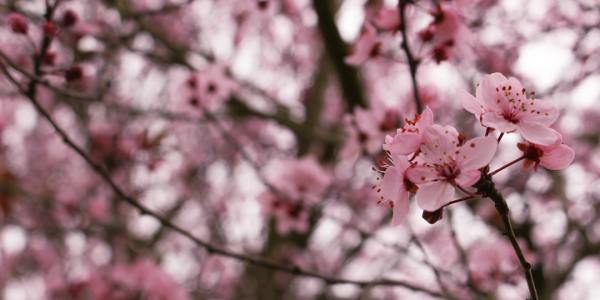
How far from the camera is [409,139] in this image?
1.00 metres

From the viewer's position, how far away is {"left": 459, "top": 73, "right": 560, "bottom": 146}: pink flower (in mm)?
1027

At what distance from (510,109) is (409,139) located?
0.27 meters

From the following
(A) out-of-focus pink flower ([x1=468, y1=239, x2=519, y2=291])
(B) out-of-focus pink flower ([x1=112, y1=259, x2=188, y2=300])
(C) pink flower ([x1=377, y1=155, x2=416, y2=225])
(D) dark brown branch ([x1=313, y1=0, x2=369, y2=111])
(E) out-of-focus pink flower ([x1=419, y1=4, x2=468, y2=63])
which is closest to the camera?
(C) pink flower ([x1=377, y1=155, x2=416, y2=225])

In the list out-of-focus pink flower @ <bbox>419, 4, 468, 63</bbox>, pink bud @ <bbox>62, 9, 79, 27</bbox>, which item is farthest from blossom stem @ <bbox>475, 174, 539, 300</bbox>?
pink bud @ <bbox>62, 9, 79, 27</bbox>

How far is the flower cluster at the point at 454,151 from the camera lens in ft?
3.17

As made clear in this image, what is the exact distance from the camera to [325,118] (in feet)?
18.7

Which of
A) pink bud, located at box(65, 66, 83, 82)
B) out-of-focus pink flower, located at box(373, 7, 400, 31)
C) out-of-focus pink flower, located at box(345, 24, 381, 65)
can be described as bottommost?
pink bud, located at box(65, 66, 83, 82)

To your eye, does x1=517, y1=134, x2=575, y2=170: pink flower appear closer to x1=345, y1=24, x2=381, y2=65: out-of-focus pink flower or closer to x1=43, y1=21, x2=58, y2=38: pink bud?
x1=345, y1=24, x2=381, y2=65: out-of-focus pink flower

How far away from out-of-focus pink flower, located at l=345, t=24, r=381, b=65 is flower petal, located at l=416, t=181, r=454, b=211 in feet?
3.24

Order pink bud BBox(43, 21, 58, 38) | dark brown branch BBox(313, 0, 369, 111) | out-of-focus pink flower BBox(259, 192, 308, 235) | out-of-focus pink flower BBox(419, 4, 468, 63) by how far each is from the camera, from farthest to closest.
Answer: dark brown branch BBox(313, 0, 369, 111) → out-of-focus pink flower BBox(259, 192, 308, 235) → out-of-focus pink flower BBox(419, 4, 468, 63) → pink bud BBox(43, 21, 58, 38)

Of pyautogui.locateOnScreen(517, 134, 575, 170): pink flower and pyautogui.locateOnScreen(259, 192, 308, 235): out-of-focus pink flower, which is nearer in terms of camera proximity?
pyautogui.locateOnScreen(517, 134, 575, 170): pink flower

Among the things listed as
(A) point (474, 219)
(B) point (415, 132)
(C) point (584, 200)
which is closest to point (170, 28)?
(A) point (474, 219)

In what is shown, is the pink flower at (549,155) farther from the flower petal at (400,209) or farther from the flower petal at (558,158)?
the flower petal at (400,209)

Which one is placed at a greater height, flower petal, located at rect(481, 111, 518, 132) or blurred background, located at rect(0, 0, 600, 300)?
blurred background, located at rect(0, 0, 600, 300)
